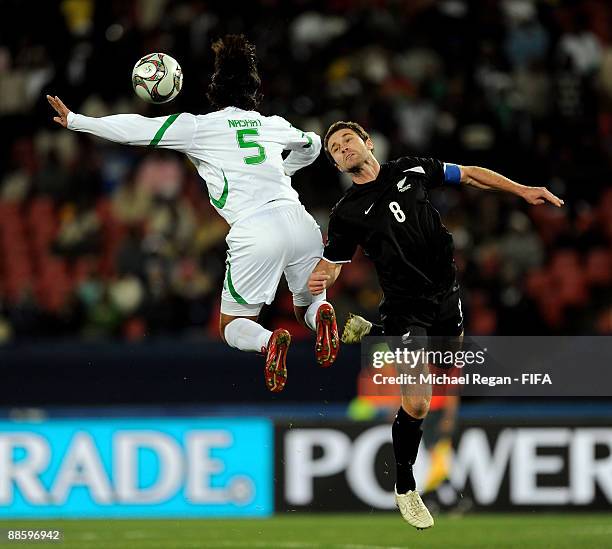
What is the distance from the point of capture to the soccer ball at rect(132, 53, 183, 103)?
1037cm

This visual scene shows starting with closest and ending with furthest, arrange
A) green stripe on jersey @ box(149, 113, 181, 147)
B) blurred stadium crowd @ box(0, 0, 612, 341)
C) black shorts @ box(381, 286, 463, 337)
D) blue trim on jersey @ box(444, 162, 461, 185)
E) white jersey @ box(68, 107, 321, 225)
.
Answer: green stripe on jersey @ box(149, 113, 181, 147)
white jersey @ box(68, 107, 321, 225)
black shorts @ box(381, 286, 463, 337)
blue trim on jersey @ box(444, 162, 461, 185)
blurred stadium crowd @ box(0, 0, 612, 341)

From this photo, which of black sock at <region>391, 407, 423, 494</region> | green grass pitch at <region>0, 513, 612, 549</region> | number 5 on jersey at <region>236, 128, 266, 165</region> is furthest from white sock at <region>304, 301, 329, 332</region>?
green grass pitch at <region>0, 513, 612, 549</region>

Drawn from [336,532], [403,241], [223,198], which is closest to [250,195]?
[223,198]

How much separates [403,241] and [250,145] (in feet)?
3.86

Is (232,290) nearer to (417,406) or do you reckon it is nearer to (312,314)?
(312,314)

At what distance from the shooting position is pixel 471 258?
1589cm

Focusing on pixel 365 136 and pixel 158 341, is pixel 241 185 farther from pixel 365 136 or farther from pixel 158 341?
pixel 158 341

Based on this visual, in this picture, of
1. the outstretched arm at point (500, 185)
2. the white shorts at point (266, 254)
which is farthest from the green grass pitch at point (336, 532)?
the outstretched arm at point (500, 185)

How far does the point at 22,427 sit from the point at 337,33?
6.33 metres

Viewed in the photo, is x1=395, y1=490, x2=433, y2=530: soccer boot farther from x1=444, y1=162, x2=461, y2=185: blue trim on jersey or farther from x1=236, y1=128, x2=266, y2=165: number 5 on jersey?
x1=236, y1=128, x2=266, y2=165: number 5 on jersey

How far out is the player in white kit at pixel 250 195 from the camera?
1029 cm

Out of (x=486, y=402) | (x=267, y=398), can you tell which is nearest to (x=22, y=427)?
(x=267, y=398)

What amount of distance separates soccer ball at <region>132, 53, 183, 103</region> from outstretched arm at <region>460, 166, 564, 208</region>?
1996mm
